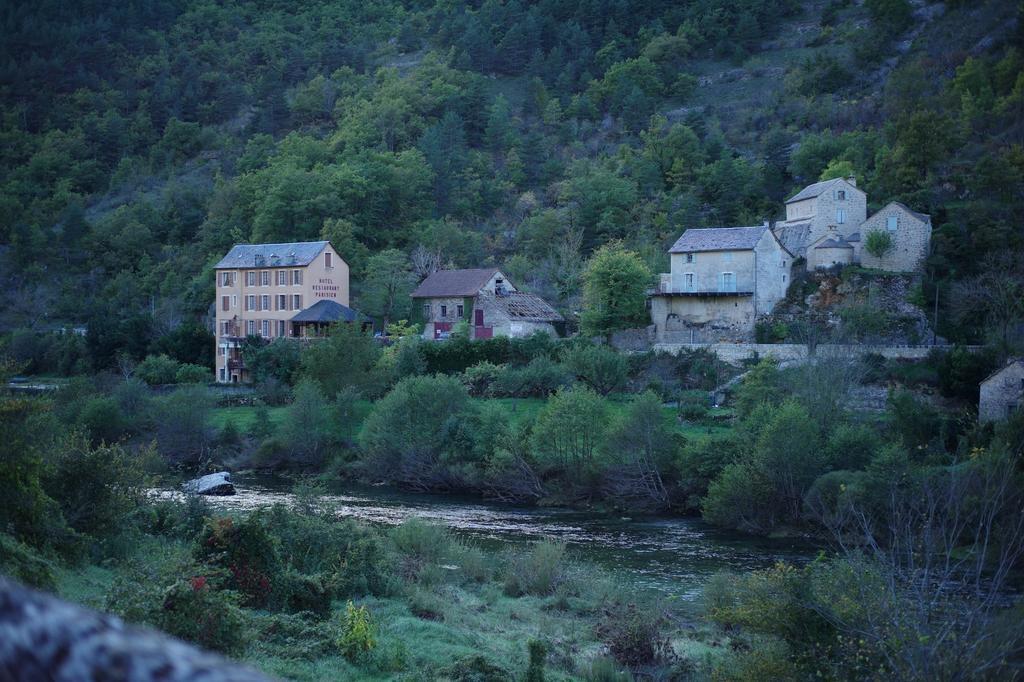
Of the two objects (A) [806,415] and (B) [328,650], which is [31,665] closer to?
(B) [328,650]

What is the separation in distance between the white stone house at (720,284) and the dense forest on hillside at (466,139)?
9.59m

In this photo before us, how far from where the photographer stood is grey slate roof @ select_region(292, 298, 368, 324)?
7212cm

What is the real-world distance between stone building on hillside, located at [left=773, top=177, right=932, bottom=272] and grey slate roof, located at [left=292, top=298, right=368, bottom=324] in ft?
111

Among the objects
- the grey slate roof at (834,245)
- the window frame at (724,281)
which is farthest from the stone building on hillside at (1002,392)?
the window frame at (724,281)

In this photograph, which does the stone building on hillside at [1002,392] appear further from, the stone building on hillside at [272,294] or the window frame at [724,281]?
the stone building on hillside at [272,294]

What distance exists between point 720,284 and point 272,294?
121 ft

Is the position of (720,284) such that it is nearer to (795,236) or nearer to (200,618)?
(795,236)

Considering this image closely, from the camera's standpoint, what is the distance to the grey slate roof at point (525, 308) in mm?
67500

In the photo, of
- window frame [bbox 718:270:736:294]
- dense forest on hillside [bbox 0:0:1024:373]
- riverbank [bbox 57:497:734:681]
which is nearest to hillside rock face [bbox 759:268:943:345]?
dense forest on hillside [bbox 0:0:1024:373]

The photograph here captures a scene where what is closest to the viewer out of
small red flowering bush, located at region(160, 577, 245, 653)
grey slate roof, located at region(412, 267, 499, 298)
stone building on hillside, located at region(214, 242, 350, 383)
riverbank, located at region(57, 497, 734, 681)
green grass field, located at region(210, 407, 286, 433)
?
small red flowering bush, located at region(160, 577, 245, 653)

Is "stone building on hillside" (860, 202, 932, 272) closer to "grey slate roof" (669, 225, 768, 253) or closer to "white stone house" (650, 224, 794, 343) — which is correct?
"white stone house" (650, 224, 794, 343)

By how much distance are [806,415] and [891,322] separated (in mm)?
21509

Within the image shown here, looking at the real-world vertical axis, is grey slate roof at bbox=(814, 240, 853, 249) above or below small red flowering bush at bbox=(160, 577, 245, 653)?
above

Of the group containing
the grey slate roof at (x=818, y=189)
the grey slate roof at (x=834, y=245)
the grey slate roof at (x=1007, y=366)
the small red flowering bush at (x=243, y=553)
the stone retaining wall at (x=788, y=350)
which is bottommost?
the small red flowering bush at (x=243, y=553)
